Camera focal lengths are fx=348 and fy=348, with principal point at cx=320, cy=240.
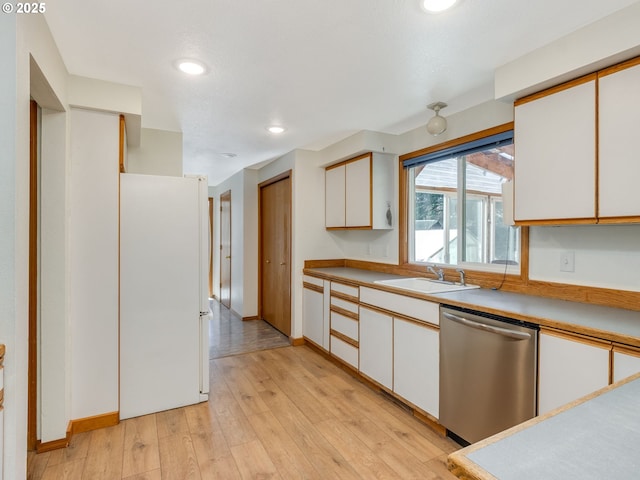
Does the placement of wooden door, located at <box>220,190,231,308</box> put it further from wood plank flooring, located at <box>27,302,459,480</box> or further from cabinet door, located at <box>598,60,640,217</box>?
cabinet door, located at <box>598,60,640,217</box>

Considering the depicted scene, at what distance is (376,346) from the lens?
2785 mm

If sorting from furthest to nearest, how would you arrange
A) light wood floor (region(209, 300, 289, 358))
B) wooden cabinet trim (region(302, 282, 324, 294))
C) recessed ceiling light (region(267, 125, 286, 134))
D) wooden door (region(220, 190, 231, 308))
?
wooden door (region(220, 190, 231, 308)) < light wood floor (region(209, 300, 289, 358)) < wooden cabinet trim (region(302, 282, 324, 294)) < recessed ceiling light (region(267, 125, 286, 134))

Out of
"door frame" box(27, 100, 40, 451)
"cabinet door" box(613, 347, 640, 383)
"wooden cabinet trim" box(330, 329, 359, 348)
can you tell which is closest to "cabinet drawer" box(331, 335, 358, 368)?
"wooden cabinet trim" box(330, 329, 359, 348)

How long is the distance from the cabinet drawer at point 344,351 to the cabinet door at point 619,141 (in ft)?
6.86

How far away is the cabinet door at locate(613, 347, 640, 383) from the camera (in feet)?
4.40

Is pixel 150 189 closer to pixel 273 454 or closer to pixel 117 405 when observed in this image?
Answer: pixel 117 405

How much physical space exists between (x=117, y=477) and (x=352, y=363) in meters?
1.87

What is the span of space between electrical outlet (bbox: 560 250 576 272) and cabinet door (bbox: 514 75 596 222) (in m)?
0.35

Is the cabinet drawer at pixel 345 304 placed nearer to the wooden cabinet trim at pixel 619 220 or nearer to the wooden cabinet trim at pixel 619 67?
the wooden cabinet trim at pixel 619 220

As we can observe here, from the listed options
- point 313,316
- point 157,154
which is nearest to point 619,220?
point 313,316

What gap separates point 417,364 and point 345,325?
95 centimetres

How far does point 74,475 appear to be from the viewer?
1844 millimetres

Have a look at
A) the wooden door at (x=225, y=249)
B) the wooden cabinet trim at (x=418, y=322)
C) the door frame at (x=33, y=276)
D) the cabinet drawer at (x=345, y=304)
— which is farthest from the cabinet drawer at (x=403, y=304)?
the wooden door at (x=225, y=249)

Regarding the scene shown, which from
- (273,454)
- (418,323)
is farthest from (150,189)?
(418,323)
